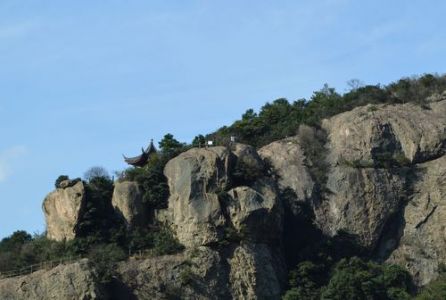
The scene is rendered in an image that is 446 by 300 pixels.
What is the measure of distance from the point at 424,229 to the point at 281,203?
9.14m

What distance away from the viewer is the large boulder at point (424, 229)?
275 feet

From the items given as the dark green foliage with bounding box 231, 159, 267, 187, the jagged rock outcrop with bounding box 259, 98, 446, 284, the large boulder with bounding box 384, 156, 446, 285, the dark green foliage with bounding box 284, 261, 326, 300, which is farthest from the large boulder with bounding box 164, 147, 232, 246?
the large boulder with bounding box 384, 156, 446, 285

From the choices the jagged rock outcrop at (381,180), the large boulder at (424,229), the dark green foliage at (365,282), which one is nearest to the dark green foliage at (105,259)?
the dark green foliage at (365,282)

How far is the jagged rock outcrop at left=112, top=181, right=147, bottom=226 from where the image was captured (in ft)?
272

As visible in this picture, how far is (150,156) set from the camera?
87.2 m

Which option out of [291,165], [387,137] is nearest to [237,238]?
[291,165]

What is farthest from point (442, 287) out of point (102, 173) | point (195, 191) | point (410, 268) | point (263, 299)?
point (102, 173)

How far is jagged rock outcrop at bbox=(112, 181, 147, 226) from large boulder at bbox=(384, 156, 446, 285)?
15.4 metres

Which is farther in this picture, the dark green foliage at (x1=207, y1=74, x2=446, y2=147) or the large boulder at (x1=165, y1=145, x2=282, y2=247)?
the dark green foliage at (x1=207, y1=74, x2=446, y2=147)

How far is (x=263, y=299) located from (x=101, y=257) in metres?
9.49

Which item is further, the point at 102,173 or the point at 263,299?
the point at 102,173

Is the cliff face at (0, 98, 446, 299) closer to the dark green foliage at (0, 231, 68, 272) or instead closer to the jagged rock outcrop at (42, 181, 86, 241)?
the jagged rock outcrop at (42, 181, 86, 241)

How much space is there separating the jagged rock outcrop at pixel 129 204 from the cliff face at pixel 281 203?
59 mm

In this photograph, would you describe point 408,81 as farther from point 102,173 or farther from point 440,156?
point 102,173
